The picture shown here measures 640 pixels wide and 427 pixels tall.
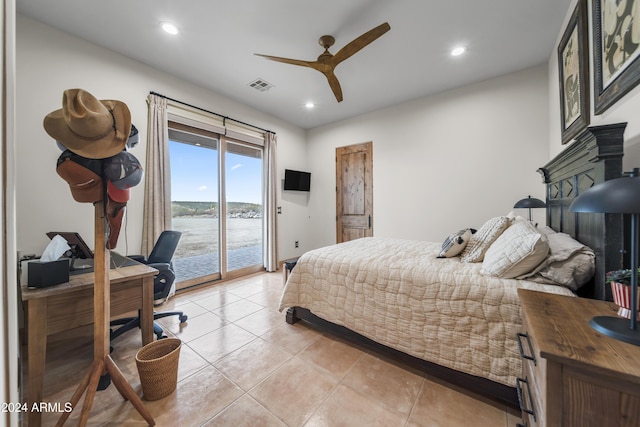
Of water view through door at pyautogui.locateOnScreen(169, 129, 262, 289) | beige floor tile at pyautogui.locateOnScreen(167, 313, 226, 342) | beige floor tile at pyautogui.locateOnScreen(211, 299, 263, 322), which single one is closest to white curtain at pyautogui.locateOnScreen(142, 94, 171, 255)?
water view through door at pyautogui.locateOnScreen(169, 129, 262, 289)

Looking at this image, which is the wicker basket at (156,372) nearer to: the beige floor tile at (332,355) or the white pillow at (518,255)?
the beige floor tile at (332,355)

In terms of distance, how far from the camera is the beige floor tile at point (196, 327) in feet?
7.11

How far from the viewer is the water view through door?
332 cm

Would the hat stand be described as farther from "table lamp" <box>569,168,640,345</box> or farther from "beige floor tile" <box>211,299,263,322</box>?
Answer: "table lamp" <box>569,168,640,345</box>

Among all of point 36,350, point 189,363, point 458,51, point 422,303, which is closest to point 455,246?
point 422,303

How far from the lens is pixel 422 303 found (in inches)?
62.2

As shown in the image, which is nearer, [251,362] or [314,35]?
[251,362]

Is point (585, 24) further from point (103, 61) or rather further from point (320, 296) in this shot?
point (103, 61)

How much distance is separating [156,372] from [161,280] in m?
0.98

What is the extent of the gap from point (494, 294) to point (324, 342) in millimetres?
1393

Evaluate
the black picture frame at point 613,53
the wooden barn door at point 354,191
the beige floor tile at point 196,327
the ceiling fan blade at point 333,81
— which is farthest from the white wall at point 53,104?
the black picture frame at point 613,53

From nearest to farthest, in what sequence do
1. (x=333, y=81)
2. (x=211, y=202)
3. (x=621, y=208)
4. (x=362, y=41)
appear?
(x=621, y=208)
(x=362, y=41)
(x=333, y=81)
(x=211, y=202)

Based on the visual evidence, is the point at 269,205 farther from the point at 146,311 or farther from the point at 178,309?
the point at 146,311

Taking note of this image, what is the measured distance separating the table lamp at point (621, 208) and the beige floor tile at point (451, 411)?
0.92m
